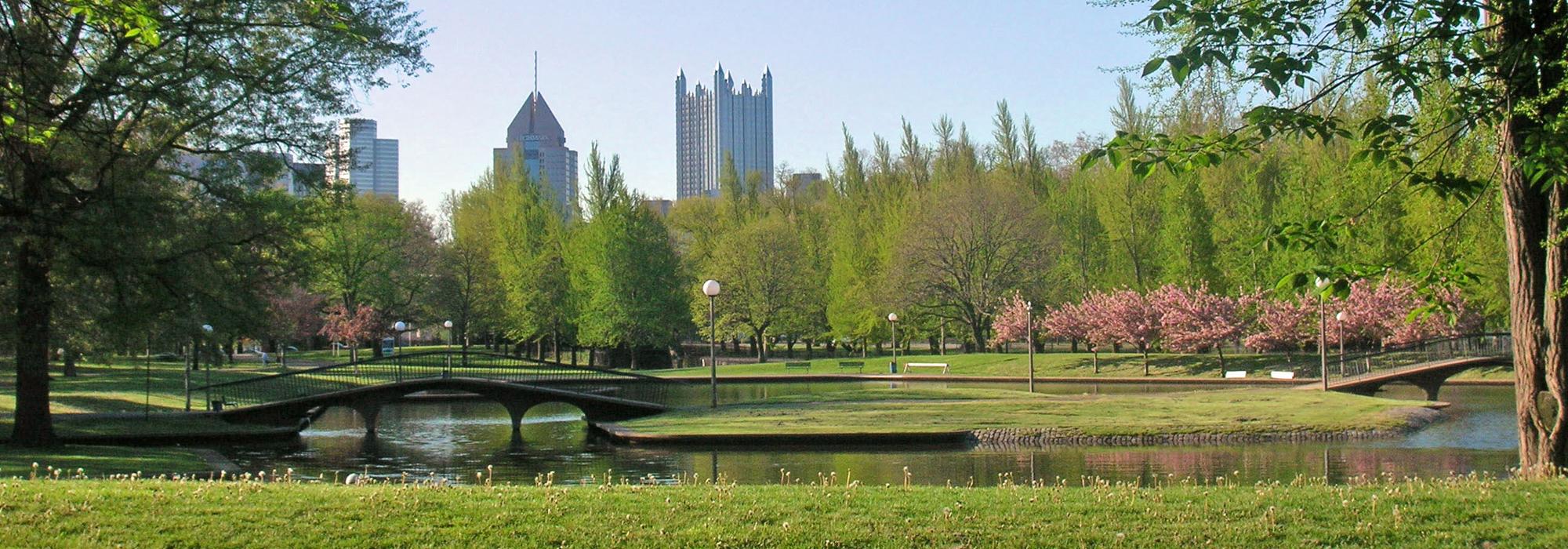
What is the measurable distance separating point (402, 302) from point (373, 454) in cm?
4768

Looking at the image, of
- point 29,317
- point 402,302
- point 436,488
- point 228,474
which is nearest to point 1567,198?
point 436,488

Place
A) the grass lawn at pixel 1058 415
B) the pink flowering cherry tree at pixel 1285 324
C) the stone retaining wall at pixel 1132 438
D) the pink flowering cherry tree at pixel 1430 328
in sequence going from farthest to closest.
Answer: the pink flowering cherry tree at pixel 1285 324 → the pink flowering cherry tree at pixel 1430 328 → the grass lawn at pixel 1058 415 → the stone retaining wall at pixel 1132 438

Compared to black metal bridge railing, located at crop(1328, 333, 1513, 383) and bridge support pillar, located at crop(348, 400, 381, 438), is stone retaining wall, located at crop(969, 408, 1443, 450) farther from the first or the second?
black metal bridge railing, located at crop(1328, 333, 1513, 383)

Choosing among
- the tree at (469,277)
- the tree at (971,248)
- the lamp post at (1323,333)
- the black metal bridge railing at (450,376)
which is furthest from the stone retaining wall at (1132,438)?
the tree at (469,277)

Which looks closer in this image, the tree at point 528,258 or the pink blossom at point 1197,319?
the pink blossom at point 1197,319

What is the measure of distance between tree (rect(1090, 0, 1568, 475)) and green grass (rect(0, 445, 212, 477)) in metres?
16.0

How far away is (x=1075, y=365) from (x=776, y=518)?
48560 millimetres

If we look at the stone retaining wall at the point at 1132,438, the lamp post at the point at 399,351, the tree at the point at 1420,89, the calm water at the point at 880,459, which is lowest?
the calm water at the point at 880,459

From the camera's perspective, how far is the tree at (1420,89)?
7.42 metres

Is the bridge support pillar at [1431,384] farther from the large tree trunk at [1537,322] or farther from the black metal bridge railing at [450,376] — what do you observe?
the large tree trunk at [1537,322]

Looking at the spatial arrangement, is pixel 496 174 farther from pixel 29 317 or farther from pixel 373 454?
pixel 29 317

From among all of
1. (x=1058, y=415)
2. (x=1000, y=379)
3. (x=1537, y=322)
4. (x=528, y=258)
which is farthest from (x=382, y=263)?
(x=1537, y=322)

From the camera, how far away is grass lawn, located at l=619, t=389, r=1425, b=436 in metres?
25.9

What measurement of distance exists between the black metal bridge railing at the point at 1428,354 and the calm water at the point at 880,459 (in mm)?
7503
